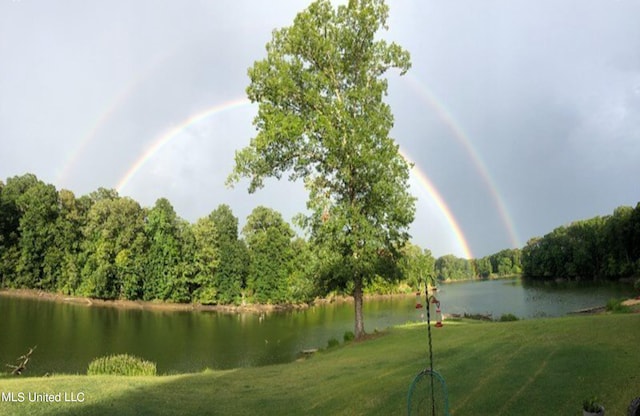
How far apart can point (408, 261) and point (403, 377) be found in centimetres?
1317

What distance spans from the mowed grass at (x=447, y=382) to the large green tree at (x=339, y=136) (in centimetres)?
790

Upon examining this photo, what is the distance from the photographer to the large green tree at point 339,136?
23953 mm

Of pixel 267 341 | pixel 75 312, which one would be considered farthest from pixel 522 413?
pixel 75 312

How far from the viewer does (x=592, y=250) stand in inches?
4377

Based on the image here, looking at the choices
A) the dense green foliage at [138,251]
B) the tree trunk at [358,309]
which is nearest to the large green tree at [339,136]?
the tree trunk at [358,309]

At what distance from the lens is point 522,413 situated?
9164 millimetres

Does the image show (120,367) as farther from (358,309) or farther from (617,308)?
(617,308)

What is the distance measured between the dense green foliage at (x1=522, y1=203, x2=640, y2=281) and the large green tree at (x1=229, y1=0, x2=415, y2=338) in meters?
76.8

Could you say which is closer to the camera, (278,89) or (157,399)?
(157,399)

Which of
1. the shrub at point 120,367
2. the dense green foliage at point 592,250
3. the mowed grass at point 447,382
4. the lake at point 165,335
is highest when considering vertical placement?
the dense green foliage at point 592,250

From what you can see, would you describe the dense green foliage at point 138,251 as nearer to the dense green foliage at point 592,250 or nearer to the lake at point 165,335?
the lake at point 165,335

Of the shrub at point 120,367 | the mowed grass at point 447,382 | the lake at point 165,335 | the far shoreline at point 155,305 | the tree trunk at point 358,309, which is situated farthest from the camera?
the far shoreline at point 155,305

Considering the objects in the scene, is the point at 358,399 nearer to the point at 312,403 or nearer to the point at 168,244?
the point at 312,403

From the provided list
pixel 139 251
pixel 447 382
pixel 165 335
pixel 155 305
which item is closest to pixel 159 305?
pixel 155 305
